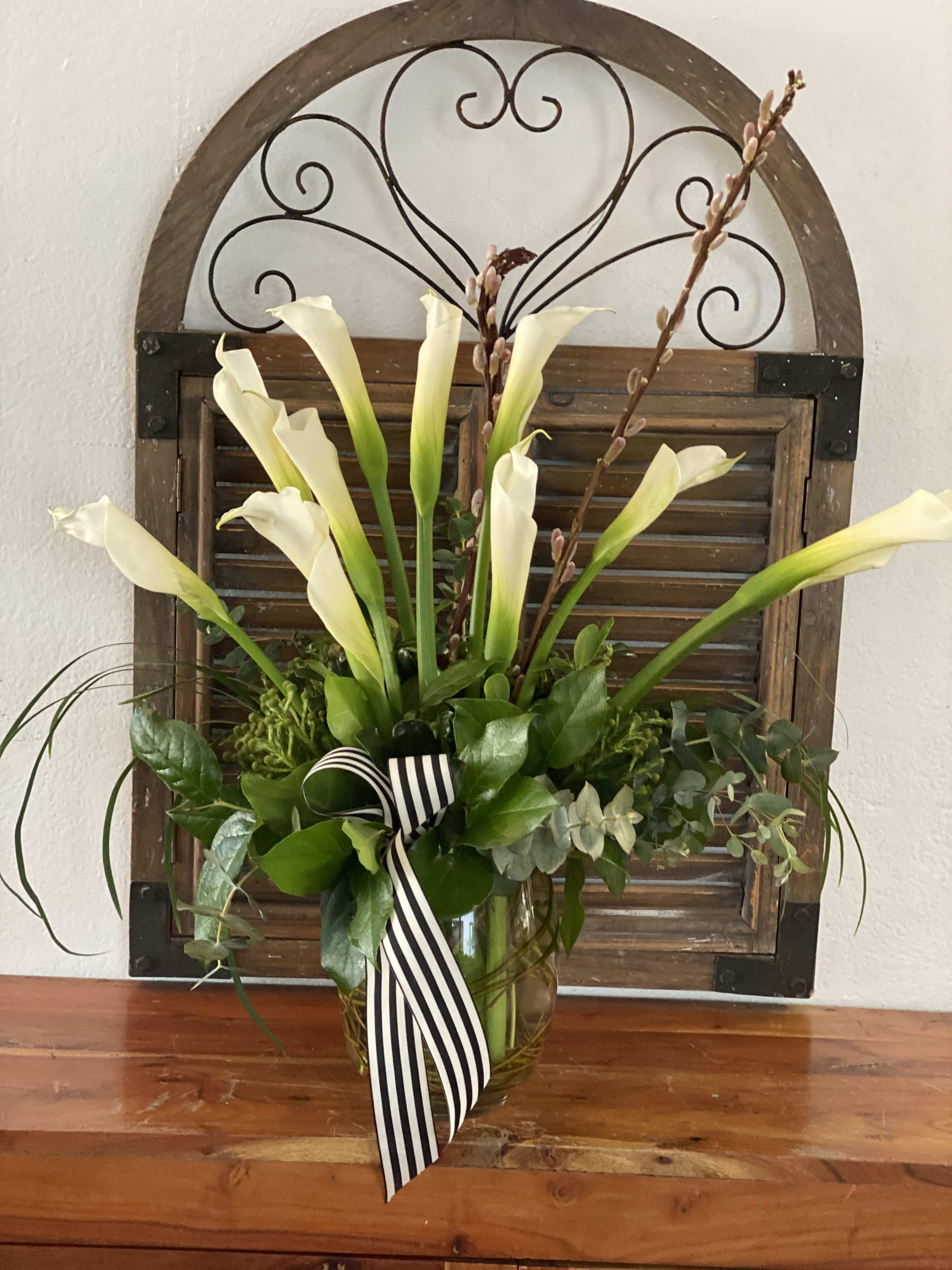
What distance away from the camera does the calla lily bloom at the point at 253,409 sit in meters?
0.58

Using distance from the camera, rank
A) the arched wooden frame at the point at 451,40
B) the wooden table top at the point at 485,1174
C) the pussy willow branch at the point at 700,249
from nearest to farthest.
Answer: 1. the pussy willow branch at the point at 700,249
2. the wooden table top at the point at 485,1174
3. the arched wooden frame at the point at 451,40

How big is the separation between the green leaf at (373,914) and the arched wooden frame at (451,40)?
19.3 inches

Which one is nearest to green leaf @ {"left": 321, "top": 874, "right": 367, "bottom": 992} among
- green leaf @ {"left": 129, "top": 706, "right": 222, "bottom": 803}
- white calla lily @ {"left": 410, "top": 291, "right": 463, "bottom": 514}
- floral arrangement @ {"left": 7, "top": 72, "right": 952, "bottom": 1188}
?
floral arrangement @ {"left": 7, "top": 72, "right": 952, "bottom": 1188}

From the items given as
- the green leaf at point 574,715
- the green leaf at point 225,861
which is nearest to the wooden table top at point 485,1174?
the green leaf at point 225,861

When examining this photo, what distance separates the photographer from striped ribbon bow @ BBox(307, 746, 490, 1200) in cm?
54

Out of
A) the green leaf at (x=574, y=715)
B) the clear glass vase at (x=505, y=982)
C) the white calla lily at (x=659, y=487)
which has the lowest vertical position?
the clear glass vase at (x=505, y=982)

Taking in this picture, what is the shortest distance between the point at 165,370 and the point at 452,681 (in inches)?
15.9

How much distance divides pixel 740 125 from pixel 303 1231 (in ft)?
2.81

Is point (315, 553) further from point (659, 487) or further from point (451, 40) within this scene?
point (451, 40)

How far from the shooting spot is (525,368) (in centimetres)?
58

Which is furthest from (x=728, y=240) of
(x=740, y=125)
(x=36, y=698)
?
(x=36, y=698)

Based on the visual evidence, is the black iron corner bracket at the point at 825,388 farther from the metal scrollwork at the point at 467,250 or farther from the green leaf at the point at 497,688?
the green leaf at the point at 497,688

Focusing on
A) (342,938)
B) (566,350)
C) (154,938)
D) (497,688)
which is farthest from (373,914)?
(566,350)

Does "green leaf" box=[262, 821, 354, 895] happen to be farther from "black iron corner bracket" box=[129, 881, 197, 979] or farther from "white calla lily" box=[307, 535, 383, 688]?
"black iron corner bracket" box=[129, 881, 197, 979]
